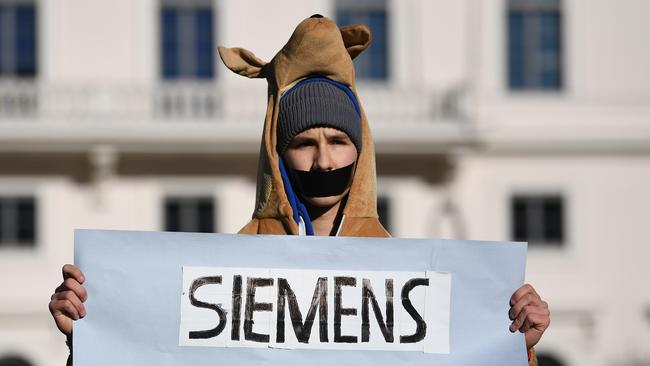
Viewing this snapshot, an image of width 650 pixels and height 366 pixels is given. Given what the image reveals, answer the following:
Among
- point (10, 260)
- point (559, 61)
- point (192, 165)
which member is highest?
point (559, 61)

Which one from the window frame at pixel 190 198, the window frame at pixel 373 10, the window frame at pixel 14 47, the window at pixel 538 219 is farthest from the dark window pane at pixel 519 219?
the window frame at pixel 14 47

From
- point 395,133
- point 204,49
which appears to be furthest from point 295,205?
point 204,49

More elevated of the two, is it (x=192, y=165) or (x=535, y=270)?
(x=192, y=165)

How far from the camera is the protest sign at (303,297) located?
3.63m

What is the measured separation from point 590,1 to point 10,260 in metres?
9.55

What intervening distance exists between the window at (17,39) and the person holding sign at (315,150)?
61.4ft

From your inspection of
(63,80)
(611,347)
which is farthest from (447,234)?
(63,80)

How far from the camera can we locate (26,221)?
70.8 feet

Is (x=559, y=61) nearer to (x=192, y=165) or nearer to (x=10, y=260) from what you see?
(x=192, y=165)

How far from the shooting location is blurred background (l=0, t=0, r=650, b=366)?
21.6m

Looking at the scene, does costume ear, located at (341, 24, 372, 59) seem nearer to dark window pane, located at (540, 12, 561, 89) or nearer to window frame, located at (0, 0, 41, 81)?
window frame, located at (0, 0, 41, 81)

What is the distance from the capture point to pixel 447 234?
22.2 metres

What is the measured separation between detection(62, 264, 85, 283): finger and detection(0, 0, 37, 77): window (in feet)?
62.7

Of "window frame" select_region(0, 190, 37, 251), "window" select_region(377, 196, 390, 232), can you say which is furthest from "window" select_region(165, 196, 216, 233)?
"window" select_region(377, 196, 390, 232)
